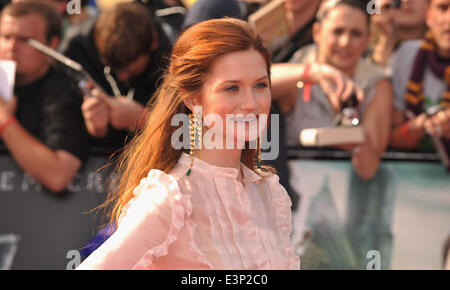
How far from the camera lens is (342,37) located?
170 inches

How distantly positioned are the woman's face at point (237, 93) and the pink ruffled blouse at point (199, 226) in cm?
17

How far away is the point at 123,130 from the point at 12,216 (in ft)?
2.66

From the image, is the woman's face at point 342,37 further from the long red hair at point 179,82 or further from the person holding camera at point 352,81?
the long red hair at point 179,82

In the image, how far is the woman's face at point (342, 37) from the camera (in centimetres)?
431

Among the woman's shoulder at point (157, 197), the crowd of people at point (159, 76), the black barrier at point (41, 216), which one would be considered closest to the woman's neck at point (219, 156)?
the woman's shoulder at point (157, 197)

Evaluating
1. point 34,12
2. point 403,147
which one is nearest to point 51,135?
point 34,12

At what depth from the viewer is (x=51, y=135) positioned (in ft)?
13.5

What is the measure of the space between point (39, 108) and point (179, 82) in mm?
2141

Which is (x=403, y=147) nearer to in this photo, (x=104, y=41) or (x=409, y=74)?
(x=409, y=74)

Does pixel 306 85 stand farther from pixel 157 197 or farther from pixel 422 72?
pixel 157 197

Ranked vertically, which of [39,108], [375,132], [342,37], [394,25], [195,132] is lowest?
[195,132]

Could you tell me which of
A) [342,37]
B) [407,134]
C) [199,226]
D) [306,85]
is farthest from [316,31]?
[199,226]

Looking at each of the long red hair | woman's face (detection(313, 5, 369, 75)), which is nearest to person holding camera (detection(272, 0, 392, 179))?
woman's face (detection(313, 5, 369, 75))

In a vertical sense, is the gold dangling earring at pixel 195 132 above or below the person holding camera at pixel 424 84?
below
